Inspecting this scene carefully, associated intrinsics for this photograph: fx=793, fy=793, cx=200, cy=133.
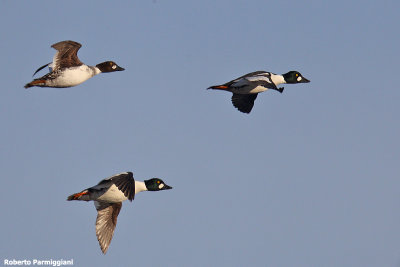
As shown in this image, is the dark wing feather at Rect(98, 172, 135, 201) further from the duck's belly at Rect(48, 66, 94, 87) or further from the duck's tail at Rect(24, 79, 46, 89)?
the duck's tail at Rect(24, 79, 46, 89)

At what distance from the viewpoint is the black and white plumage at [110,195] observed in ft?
73.3

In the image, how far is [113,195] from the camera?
2378cm

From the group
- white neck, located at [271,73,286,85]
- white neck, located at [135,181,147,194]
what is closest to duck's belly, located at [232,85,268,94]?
white neck, located at [271,73,286,85]

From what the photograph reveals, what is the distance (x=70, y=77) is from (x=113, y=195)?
3829 millimetres

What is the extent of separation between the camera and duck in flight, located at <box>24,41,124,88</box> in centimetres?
2392

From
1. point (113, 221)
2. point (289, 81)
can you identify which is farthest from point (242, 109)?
point (113, 221)

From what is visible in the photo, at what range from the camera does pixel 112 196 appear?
23.8m

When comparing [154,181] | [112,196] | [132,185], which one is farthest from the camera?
[154,181]

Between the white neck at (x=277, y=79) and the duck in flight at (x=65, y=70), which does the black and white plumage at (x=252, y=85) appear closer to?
the white neck at (x=277, y=79)

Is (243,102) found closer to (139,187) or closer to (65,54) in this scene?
(139,187)

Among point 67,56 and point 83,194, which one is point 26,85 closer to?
point 67,56

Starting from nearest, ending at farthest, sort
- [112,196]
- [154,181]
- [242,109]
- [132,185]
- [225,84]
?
[132,185], [112,196], [154,181], [225,84], [242,109]

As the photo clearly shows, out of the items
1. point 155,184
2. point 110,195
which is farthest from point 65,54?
point 155,184

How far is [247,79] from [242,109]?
230 cm
